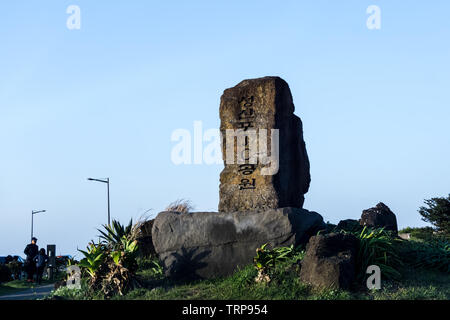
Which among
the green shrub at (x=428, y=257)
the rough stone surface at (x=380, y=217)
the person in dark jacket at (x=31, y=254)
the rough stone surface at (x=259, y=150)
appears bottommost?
the person in dark jacket at (x=31, y=254)

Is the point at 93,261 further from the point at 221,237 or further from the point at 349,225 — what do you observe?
the point at 349,225

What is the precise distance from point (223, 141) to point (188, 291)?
14.4 ft

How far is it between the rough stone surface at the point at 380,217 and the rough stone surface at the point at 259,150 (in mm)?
5434

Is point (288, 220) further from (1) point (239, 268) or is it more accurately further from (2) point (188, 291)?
(2) point (188, 291)

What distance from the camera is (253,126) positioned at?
44.9ft

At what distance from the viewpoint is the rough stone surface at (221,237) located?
1245cm

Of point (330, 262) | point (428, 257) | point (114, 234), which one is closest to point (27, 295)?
point (114, 234)

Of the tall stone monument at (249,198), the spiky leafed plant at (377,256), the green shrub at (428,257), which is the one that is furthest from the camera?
the green shrub at (428,257)

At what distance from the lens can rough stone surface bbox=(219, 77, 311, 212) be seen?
13.4 meters

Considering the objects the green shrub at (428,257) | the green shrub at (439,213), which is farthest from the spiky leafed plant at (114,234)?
the green shrub at (439,213)

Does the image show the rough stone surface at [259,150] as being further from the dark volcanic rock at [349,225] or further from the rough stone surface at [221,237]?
the dark volcanic rock at [349,225]
